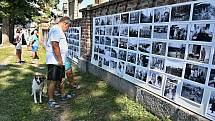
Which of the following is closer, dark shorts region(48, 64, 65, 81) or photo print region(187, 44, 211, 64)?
photo print region(187, 44, 211, 64)

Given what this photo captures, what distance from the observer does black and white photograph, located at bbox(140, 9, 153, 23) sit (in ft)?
17.6

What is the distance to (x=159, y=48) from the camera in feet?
16.5

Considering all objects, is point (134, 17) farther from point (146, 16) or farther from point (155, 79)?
point (155, 79)

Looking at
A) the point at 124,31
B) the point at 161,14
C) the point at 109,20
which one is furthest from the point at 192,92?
the point at 109,20

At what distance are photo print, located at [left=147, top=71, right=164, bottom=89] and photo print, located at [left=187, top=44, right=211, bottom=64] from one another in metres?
0.89

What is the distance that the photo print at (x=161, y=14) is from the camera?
482 cm

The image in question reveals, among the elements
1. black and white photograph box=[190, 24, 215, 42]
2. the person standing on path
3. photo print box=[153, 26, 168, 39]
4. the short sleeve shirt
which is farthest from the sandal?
black and white photograph box=[190, 24, 215, 42]

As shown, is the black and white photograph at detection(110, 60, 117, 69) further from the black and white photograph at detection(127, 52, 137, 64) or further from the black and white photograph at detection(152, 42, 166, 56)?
the black and white photograph at detection(152, 42, 166, 56)

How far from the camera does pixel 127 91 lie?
6266 millimetres

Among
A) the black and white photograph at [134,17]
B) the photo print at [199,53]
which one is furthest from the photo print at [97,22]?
the photo print at [199,53]

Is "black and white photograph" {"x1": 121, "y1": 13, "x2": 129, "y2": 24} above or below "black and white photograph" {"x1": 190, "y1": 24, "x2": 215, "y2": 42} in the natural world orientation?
above

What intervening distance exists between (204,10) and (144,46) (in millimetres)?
1784

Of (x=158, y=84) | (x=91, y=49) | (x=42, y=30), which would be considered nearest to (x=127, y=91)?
(x=158, y=84)

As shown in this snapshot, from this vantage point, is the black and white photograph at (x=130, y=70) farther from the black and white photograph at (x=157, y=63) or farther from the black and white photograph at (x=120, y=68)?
the black and white photograph at (x=157, y=63)
